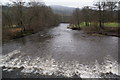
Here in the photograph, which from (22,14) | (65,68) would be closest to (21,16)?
(22,14)

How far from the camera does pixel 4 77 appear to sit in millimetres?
6973

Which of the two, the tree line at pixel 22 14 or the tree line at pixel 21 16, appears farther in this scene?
the tree line at pixel 22 14

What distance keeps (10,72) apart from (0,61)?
99.1 inches

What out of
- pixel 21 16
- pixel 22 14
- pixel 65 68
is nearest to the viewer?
pixel 65 68

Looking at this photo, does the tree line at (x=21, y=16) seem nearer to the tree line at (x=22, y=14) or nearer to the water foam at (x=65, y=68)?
the tree line at (x=22, y=14)

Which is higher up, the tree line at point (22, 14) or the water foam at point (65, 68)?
the tree line at point (22, 14)

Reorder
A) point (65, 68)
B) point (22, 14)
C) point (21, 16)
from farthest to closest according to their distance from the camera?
point (22, 14) < point (21, 16) < point (65, 68)

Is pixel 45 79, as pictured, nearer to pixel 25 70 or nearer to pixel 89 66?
pixel 25 70

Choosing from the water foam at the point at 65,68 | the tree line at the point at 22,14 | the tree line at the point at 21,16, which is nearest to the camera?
the water foam at the point at 65,68

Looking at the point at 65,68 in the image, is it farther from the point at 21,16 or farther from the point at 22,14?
the point at 22,14

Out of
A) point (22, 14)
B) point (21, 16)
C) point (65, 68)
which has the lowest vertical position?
point (65, 68)

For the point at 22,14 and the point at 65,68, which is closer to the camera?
the point at 65,68

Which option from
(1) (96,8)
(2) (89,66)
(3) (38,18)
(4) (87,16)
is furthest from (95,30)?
(2) (89,66)

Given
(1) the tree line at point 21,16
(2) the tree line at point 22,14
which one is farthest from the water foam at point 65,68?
(2) the tree line at point 22,14
